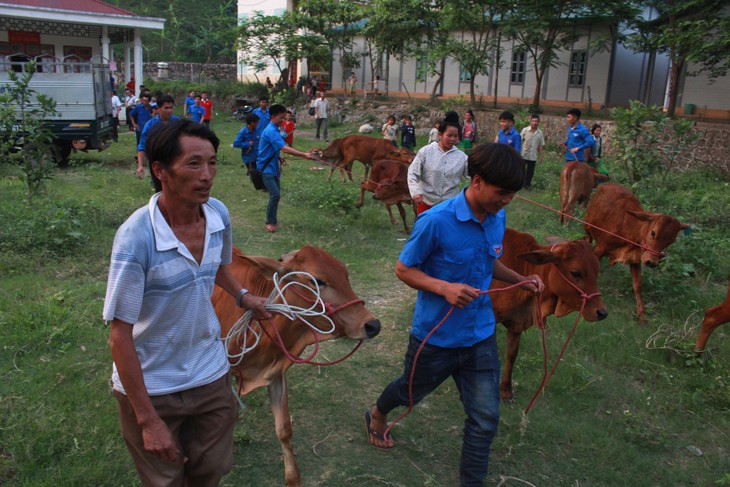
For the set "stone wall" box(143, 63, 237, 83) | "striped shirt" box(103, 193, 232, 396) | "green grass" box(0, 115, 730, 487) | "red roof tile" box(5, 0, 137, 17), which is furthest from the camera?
"stone wall" box(143, 63, 237, 83)

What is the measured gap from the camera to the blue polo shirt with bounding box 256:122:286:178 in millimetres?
8195

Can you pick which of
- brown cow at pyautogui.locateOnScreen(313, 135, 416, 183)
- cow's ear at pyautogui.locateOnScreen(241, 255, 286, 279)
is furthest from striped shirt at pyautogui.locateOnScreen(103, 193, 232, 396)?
brown cow at pyautogui.locateOnScreen(313, 135, 416, 183)

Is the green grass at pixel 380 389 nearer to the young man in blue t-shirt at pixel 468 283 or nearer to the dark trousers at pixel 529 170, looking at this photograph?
the young man in blue t-shirt at pixel 468 283

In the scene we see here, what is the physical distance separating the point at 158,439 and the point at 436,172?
182 inches

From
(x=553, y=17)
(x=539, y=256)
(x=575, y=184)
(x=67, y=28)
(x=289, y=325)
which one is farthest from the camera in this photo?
(x=67, y=28)

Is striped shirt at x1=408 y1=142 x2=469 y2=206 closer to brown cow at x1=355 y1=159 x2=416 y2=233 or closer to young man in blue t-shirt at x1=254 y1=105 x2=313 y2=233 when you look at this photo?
young man in blue t-shirt at x1=254 y1=105 x2=313 y2=233

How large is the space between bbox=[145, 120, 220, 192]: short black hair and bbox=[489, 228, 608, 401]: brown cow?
7.86 feet

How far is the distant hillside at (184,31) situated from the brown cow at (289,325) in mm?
39248

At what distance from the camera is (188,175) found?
231 cm

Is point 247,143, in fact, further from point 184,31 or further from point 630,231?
point 184,31

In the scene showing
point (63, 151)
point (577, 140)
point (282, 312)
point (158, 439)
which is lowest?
point (158, 439)

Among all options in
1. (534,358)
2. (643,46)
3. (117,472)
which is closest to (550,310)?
(534,358)

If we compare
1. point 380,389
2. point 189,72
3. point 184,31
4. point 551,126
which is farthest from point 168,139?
point 184,31

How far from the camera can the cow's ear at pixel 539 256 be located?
13.3ft
